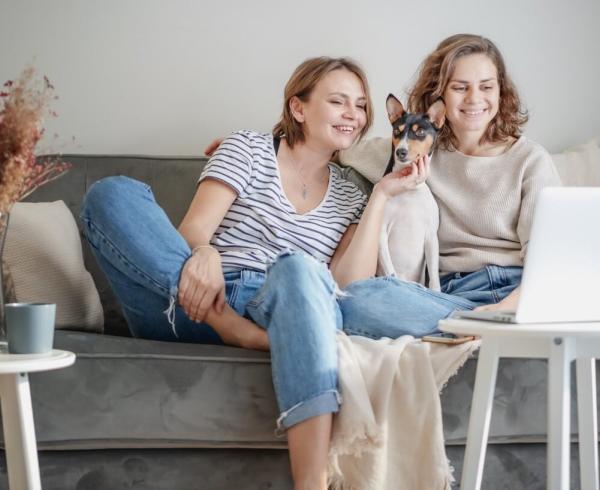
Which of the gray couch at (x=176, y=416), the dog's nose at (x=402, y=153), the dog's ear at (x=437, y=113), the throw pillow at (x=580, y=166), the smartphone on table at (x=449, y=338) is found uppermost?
the dog's ear at (x=437, y=113)

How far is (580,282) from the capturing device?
1.46 meters

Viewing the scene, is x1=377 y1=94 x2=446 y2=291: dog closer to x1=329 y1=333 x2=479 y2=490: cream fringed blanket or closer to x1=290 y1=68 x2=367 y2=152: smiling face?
x1=290 y1=68 x2=367 y2=152: smiling face

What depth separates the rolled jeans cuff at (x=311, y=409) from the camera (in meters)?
1.64

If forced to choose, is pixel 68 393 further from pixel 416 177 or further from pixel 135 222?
pixel 416 177

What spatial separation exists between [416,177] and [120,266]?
2.58 feet

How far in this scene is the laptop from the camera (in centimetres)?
141

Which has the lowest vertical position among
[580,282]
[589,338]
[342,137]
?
[589,338]

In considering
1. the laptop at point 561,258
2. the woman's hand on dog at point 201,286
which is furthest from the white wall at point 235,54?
the laptop at point 561,258

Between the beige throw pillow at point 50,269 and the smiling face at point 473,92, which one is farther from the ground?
the smiling face at point 473,92

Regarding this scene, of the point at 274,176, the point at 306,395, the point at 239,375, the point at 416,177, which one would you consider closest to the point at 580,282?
the point at 306,395

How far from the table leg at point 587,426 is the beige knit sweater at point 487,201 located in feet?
1.91

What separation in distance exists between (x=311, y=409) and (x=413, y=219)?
78 cm

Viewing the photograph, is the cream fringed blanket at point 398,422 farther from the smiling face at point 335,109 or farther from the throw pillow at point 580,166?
the throw pillow at point 580,166

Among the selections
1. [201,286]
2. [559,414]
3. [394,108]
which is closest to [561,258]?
[559,414]
